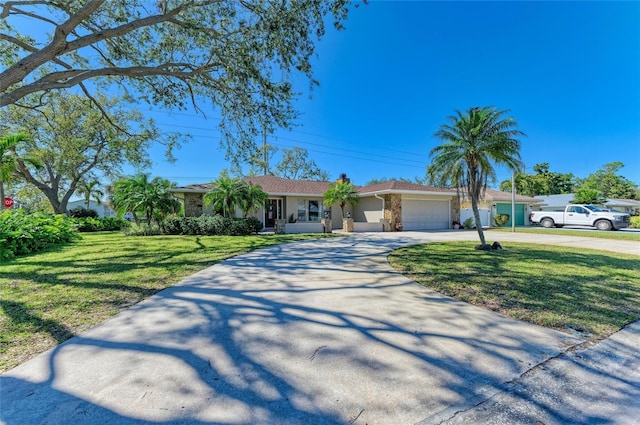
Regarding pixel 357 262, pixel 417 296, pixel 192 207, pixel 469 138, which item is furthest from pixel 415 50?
pixel 192 207

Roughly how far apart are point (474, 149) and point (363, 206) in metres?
12.2

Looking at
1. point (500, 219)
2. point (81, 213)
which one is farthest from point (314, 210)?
point (81, 213)

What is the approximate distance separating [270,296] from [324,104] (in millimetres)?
16011

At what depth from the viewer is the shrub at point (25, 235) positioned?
834 centimetres

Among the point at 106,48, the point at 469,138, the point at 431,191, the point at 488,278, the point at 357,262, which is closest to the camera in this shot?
the point at 488,278

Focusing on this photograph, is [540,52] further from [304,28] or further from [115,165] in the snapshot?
[115,165]

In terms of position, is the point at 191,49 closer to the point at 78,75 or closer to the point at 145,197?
the point at 78,75

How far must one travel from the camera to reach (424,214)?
19.5m

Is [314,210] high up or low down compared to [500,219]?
up

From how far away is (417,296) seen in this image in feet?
15.0

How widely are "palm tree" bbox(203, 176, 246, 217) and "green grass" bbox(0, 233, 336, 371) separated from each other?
547cm

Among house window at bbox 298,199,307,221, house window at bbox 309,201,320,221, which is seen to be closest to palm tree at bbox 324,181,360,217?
house window at bbox 309,201,320,221

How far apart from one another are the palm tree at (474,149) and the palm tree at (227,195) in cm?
946

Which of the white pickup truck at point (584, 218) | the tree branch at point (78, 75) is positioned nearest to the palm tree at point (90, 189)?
the tree branch at point (78, 75)
